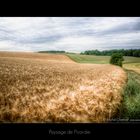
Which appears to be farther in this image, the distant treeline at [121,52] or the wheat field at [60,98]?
Answer: the distant treeline at [121,52]

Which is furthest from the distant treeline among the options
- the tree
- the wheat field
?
the wheat field

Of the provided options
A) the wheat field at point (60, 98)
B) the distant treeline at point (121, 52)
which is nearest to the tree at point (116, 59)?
the distant treeline at point (121, 52)

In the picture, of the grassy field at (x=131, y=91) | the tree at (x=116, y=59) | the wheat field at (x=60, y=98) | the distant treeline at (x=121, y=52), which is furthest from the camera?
the tree at (x=116, y=59)

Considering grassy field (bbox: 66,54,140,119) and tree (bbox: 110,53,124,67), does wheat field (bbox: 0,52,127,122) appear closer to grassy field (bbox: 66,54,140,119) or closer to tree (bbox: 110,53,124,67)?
grassy field (bbox: 66,54,140,119)

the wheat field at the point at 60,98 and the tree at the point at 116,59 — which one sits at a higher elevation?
the tree at the point at 116,59

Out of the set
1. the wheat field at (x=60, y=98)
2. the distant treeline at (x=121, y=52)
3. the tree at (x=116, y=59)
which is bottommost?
the wheat field at (x=60, y=98)

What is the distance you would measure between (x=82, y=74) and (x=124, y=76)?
0.95 meters

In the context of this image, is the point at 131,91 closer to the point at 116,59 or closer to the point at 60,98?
the point at 116,59

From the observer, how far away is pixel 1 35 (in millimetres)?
3814

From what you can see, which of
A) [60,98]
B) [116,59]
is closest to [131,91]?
[116,59]

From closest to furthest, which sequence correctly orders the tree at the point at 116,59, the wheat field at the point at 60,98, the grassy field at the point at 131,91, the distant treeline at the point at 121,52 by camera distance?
the wheat field at the point at 60,98 → the grassy field at the point at 131,91 → the distant treeline at the point at 121,52 → the tree at the point at 116,59

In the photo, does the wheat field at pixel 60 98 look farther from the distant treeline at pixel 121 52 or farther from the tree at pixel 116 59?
the distant treeline at pixel 121 52
